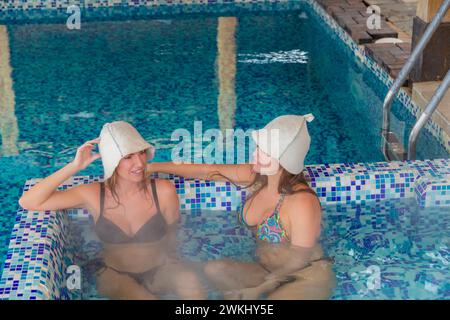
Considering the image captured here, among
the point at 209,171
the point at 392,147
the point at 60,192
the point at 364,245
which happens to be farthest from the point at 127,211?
the point at 392,147

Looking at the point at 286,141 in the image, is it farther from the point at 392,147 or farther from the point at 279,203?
the point at 392,147

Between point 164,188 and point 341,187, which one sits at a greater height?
point 164,188

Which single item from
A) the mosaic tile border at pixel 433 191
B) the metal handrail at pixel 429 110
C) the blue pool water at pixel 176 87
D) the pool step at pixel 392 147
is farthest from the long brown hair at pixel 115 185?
the pool step at pixel 392 147

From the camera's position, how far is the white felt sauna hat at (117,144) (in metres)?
3.51

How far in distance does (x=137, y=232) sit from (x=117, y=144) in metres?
0.54

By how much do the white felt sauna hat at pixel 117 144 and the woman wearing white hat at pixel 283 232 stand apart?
1.84 ft

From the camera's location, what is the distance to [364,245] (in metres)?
4.09

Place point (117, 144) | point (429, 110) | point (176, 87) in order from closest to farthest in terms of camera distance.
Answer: point (117, 144) → point (429, 110) → point (176, 87)

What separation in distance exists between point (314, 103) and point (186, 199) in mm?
2882

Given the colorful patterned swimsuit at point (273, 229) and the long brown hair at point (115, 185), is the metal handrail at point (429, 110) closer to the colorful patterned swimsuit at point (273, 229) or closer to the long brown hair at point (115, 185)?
the colorful patterned swimsuit at point (273, 229)

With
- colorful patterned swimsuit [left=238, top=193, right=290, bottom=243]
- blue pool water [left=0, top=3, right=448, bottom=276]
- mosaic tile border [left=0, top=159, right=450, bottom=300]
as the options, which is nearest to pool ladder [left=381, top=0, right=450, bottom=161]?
blue pool water [left=0, top=3, right=448, bottom=276]

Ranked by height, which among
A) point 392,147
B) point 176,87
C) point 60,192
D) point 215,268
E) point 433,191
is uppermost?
point 60,192
